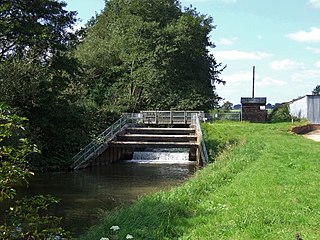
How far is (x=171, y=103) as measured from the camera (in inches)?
1715

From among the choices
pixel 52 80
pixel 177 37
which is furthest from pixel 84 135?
pixel 177 37

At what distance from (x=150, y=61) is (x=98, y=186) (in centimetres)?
2528

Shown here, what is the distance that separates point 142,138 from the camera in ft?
103

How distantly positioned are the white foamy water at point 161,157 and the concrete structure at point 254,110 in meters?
11.2

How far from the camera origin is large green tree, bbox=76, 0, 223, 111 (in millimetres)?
43719

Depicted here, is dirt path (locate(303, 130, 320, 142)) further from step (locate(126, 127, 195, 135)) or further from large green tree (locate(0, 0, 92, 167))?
A: large green tree (locate(0, 0, 92, 167))

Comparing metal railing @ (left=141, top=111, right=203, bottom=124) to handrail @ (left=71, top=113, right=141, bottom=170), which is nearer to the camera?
handrail @ (left=71, top=113, right=141, bottom=170)

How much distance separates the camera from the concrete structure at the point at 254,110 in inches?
1656

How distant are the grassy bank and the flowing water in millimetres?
2906

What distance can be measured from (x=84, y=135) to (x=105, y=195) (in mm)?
12307

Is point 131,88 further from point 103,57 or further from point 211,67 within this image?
point 211,67

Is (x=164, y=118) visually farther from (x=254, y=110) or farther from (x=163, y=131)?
(x=254, y=110)

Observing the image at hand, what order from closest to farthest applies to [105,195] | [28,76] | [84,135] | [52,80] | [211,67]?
[105,195], [28,76], [52,80], [84,135], [211,67]

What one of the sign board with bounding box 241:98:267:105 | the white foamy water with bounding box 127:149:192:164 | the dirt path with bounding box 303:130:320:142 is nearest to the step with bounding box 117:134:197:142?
the white foamy water with bounding box 127:149:192:164
